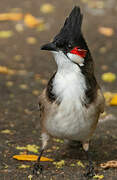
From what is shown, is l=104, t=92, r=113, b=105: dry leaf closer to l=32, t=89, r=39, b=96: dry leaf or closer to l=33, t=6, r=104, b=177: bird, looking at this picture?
l=32, t=89, r=39, b=96: dry leaf

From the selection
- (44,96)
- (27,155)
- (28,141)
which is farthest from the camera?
(28,141)

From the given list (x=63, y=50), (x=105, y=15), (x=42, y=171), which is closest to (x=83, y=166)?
(x=42, y=171)

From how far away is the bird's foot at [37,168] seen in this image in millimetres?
4070

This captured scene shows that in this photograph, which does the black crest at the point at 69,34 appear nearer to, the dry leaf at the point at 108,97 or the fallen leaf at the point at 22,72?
the dry leaf at the point at 108,97

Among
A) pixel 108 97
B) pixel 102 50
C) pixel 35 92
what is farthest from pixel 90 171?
pixel 102 50

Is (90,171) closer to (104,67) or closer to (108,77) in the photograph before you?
(108,77)

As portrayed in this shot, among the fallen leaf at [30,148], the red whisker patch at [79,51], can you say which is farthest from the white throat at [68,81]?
the fallen leaf at [30,148]

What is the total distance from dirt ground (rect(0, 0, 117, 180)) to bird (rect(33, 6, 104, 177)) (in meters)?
0.43

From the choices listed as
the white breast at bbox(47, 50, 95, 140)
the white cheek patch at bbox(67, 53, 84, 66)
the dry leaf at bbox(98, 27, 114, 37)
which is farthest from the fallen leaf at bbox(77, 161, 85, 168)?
the dry leaf at bbox(98, 27, 114, 37)

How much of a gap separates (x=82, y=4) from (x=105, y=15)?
75 centimetres

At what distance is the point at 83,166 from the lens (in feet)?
14.4

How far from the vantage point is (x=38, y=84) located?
683 centimetres

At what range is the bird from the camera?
3.74 meters

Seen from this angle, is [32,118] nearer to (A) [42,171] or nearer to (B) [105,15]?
(A) [42,171]
